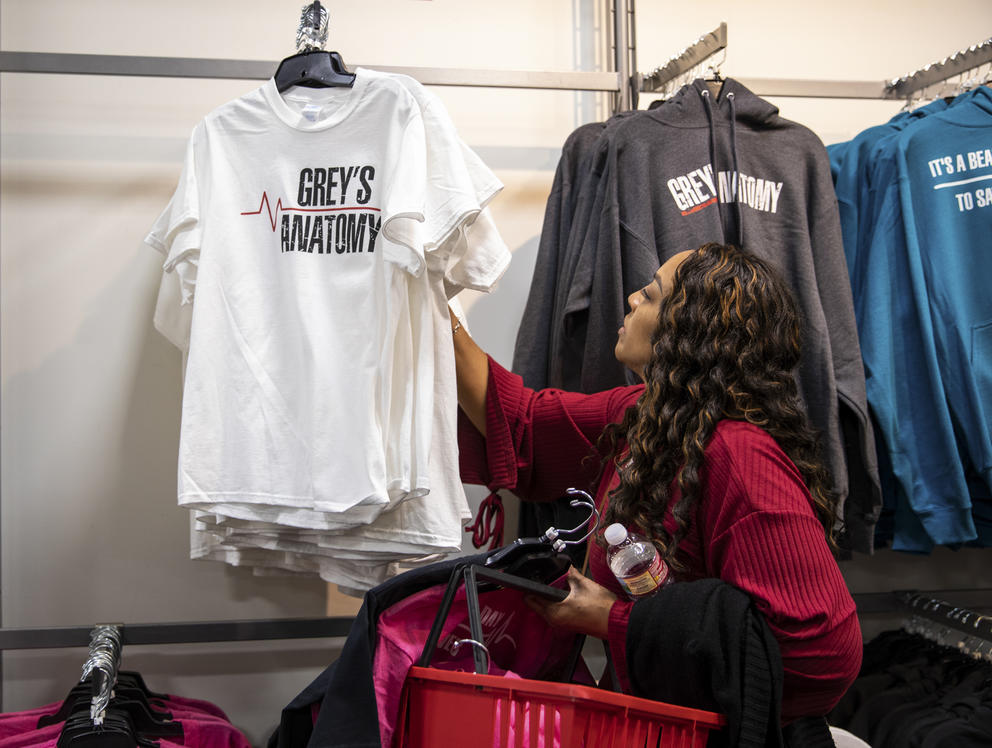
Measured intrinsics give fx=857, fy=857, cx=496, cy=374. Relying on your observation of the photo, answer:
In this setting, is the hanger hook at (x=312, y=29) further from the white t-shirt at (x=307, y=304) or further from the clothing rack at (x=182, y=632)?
the clothing rack at (x=182, y=632)

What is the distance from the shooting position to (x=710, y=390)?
1.19m

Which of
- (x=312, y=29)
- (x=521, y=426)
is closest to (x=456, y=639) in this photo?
(x=521, y=426)

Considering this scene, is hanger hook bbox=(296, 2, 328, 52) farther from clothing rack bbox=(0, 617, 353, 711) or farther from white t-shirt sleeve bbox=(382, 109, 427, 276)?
clothing rack bbox=(0, 617, 353, 711)

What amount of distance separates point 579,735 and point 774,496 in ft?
1.27

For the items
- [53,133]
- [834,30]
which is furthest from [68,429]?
[834,30]

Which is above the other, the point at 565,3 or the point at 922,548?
the point at 565,3

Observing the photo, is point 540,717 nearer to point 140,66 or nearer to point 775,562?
point 775,562

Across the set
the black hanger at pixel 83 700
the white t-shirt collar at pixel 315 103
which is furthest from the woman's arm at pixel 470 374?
the black hanger at pixel 83 700

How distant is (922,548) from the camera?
1905 millimetres

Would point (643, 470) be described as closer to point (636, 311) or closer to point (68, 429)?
point (636, 311)

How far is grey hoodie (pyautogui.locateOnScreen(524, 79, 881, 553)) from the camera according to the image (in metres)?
1.77

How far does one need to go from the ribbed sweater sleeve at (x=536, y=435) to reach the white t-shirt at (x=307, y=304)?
197 mm

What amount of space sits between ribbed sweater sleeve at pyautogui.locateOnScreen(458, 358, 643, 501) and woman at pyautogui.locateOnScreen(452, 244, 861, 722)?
0.57 feet

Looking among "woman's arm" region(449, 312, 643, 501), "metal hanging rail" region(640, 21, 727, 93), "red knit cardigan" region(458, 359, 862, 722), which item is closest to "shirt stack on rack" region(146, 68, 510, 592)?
"woman's arm" region(449, 312, 643, 501)
